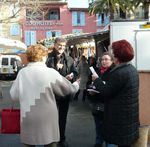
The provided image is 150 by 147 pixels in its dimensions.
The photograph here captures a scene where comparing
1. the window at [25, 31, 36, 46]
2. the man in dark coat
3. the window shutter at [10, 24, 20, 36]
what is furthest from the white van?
the man in dark coat

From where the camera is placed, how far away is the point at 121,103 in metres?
5.01

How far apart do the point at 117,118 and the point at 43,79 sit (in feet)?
3.00

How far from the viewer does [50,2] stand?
66.2 meters

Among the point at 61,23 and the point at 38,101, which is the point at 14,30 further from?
the point at 38,101

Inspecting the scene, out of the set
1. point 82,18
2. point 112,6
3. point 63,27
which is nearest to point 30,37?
point 63,27

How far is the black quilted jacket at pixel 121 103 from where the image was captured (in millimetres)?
5000

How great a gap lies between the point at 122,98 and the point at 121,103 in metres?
0.05

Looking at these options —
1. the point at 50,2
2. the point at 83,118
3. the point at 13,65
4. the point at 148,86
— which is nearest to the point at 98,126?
the point at 148,86

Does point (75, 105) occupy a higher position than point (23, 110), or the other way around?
point (23, 110)

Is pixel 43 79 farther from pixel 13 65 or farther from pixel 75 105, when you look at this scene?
pixel 13 65

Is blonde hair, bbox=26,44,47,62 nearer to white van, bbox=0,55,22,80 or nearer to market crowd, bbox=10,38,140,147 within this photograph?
market crowd, bbox=10,38,140,147

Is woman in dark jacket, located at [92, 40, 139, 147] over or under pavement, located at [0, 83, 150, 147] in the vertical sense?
over

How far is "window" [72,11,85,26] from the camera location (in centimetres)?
6669

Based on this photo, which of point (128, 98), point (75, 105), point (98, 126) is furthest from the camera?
point (75, 105)
